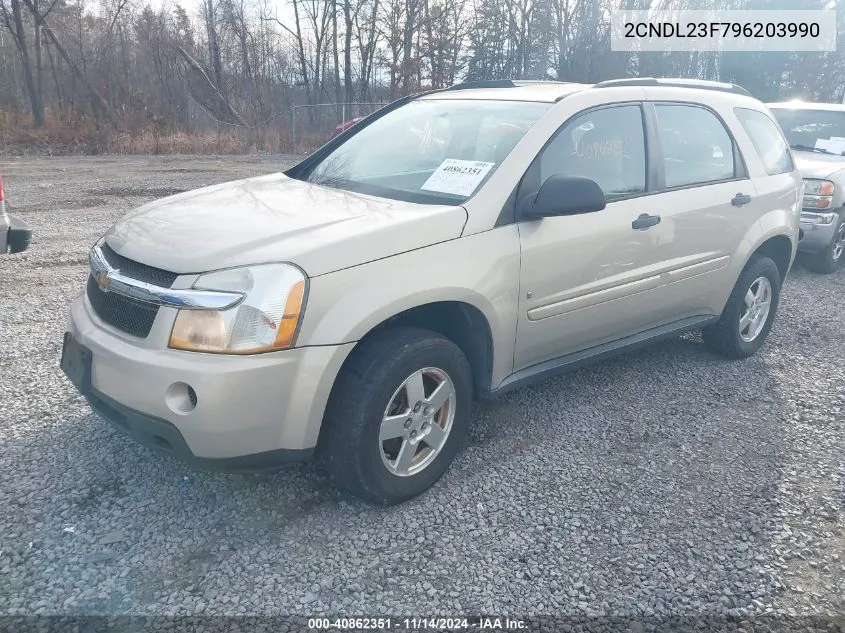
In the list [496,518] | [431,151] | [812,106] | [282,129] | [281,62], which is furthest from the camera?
[281,62]

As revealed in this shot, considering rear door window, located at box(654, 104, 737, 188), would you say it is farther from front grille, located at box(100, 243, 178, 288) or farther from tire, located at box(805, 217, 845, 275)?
tire, located at box(805, 217, 845, 275)

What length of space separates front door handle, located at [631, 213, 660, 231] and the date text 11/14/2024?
7.34 ft

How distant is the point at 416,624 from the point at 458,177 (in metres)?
2.03

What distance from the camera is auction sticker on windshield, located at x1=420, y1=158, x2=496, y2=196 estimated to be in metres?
3.27

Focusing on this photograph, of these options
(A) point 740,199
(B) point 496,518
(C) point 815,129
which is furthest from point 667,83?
(C) point 815,129

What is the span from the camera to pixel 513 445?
3.64 m

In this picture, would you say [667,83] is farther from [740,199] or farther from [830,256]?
[830,256]

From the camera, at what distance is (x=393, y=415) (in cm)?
296

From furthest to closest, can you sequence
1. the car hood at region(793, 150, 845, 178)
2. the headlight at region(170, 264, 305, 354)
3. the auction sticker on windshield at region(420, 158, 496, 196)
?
the car hood at region(793, 150, 845, 178) → the auction sticker on windshield at region(420, 158, 496, 196) → the headlight at region(170, 264, 305, 354)

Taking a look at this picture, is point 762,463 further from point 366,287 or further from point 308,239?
point 308,239

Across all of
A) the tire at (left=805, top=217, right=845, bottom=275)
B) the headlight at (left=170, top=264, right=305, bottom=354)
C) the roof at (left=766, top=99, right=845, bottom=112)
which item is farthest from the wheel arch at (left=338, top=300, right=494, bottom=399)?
the roof at (left=766, top=99, right=845, bottom=112)

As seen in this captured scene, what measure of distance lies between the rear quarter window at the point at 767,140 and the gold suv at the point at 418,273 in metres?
0.04

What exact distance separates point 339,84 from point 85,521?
30.8m

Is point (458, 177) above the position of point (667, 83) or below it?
below
